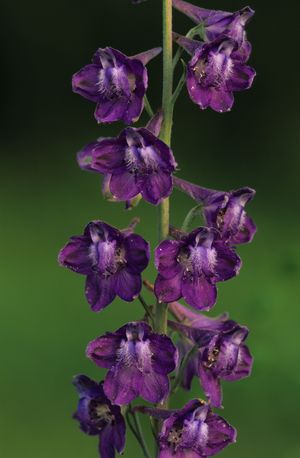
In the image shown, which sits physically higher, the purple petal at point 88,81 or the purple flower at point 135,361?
the purple petal at point 88,81

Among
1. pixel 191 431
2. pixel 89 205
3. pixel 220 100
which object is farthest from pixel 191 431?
pixel 89 205

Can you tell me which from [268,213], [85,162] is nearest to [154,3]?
[268,213]

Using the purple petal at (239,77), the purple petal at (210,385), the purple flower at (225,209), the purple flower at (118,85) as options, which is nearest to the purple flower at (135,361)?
the purple petal at (210,385)

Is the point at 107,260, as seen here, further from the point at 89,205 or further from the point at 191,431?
the point at 89,205

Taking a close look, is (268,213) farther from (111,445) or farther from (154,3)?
(111,445)

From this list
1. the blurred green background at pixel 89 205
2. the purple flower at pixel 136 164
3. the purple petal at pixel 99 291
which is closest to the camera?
the purple flower at pixel 136 164

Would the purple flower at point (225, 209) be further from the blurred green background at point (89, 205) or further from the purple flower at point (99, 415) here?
the blurred green background at point (89, 205)
